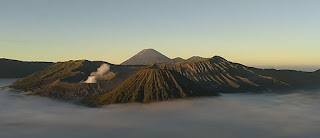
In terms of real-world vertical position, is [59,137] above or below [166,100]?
below

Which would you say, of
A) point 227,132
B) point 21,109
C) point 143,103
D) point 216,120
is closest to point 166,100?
point 143,103

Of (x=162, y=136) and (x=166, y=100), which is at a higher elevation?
(x=166, y=100)

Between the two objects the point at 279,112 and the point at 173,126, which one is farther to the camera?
the point at 279,112

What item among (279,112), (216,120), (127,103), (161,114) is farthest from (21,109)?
(279,112)

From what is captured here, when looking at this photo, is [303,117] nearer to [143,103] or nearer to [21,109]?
[143,103]

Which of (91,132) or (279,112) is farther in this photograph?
(279,112)

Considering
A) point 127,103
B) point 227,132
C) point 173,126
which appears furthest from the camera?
point 127,103

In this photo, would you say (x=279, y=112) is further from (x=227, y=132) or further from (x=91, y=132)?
(x=91, y=132)

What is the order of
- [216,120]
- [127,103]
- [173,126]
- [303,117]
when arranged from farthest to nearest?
[127,103] < [303,117] < [216,120] < [173,126]

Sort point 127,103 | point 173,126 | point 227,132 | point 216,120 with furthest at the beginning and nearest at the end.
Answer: point 127,103 < point 216,120 < point 173,126 < point 227,132
